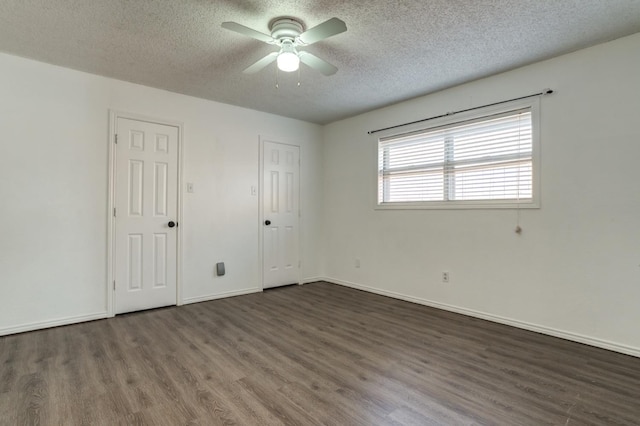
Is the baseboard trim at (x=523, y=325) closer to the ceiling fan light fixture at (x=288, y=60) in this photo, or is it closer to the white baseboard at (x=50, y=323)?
the ceiling fan light fixture at (x=288, y=60)

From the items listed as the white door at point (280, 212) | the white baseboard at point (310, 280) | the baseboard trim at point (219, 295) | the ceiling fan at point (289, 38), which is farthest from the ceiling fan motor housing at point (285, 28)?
the white baseboard at point (310, 280)

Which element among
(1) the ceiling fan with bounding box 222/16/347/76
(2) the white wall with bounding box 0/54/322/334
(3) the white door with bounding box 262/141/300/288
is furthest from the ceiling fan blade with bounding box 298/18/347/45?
(3) the white door with bounding box 262/141/300/288

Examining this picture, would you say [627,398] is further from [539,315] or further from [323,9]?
[323,9]

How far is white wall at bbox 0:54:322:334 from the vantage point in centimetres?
300

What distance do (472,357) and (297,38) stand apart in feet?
9.28

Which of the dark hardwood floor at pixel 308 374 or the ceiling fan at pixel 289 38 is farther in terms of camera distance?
the ceiling fan at pixel 289 38

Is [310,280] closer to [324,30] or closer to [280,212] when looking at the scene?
[280,212]

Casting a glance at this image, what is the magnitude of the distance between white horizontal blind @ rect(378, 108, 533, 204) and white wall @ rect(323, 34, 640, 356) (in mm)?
188

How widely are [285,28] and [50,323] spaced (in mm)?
3486

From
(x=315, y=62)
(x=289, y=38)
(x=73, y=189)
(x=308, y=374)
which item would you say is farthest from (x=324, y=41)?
(x=73, y=189)

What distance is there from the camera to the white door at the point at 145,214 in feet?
11.7

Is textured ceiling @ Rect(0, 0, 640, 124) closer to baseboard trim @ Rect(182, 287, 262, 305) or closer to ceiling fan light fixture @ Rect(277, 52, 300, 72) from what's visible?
ceiling fan light fixture @ Rect(277, 52, 300, 72)

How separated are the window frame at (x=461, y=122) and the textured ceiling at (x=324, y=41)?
38 cm

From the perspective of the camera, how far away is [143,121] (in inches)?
145
